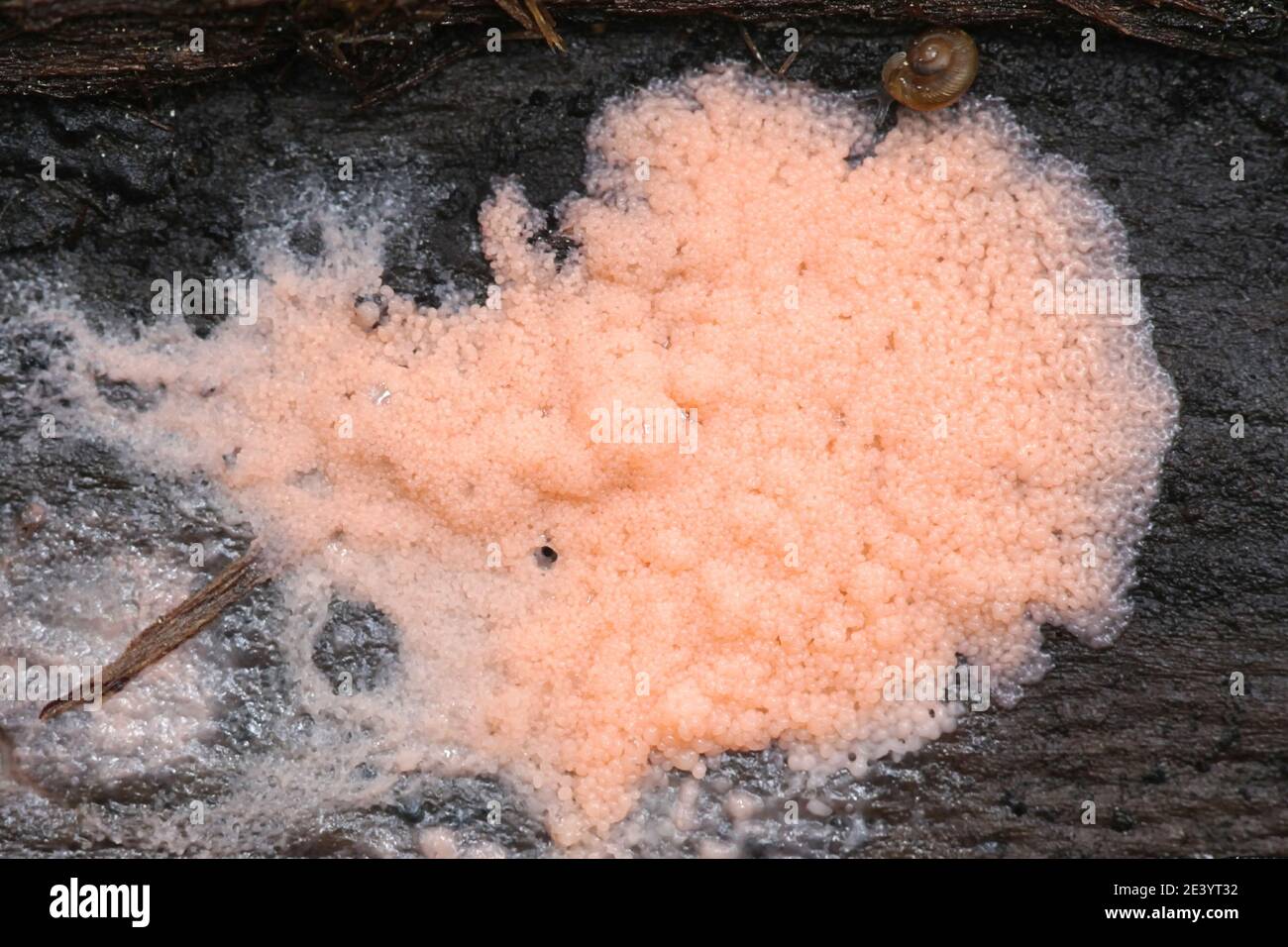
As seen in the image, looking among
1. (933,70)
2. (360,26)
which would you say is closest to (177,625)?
(360,26)

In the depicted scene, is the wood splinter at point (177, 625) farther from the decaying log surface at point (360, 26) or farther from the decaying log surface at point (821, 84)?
the decaying log surface at point (360, 26)

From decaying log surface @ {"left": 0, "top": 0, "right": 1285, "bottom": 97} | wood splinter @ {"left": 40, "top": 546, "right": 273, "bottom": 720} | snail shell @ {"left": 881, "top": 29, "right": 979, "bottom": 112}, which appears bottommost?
wood splinter @ {"left": 40, "top": 546, "right": 273, "bottom": 720}

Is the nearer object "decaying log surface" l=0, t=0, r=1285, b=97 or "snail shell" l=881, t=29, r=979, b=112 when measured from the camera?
"decaying log surface" l=0, t=0, r=1285, b=97

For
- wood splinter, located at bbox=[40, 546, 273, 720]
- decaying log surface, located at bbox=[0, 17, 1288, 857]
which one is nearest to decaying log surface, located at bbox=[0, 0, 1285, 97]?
decaying log surface, located at bbox=[0, 17, 1288, 857]

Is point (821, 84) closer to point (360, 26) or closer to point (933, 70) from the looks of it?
point (933, 70)

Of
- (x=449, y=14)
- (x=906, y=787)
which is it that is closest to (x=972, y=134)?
(x=449, y=14)

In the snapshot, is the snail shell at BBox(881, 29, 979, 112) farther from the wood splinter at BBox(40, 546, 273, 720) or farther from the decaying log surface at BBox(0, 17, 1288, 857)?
the wood splinter at BBox(40, 546, 273, 720)
